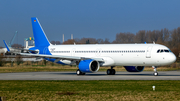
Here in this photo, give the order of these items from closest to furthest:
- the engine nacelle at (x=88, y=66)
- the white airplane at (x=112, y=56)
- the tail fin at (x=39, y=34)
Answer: the white airplane at (x=112, y=56) → the engine nacelle at (x=88, y=66) → the tail fin at (x=39, y=34)

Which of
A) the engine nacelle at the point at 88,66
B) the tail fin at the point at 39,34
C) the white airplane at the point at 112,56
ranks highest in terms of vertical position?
the tail fin at the point at 39,34

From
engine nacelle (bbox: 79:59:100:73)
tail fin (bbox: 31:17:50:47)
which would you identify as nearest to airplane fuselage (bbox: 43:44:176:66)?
engine nacelle (bbox: 79:59:100:73)

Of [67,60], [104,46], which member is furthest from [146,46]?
[67,60]

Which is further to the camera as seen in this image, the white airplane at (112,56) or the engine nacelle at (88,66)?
the engine nacelle at (88,66)

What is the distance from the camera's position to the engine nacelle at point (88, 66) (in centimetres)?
3625

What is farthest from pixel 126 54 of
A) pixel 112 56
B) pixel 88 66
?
pixel 88 66

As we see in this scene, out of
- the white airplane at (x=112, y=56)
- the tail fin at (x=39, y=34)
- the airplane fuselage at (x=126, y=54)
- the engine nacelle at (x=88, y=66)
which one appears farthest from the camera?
the tail fin at (x=39, y=34)

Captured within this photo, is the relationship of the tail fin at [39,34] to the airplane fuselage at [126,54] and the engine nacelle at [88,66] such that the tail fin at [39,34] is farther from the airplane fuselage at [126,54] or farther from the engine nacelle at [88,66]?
the engine nacelle at [88,66]

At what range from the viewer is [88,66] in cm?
3619

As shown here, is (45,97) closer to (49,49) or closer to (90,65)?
(90,65)

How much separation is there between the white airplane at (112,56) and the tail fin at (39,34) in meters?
1.47

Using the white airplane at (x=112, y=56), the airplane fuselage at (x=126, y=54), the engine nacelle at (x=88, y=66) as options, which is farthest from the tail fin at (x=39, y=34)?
the engine nacelle at (x=88, y=66)

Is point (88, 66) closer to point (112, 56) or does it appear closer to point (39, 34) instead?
point (112, 56)

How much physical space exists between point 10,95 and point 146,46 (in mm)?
21900
